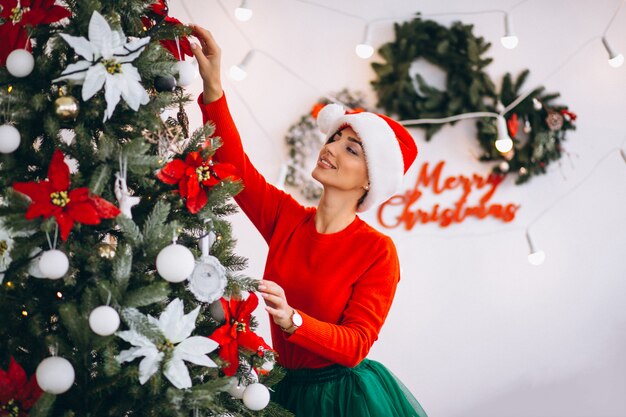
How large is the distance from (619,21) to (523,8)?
0.46 metres

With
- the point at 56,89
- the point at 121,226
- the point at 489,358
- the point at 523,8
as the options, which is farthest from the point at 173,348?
the point at 523,8

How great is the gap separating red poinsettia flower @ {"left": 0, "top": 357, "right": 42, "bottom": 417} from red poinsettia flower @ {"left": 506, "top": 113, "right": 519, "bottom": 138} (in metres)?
2.47

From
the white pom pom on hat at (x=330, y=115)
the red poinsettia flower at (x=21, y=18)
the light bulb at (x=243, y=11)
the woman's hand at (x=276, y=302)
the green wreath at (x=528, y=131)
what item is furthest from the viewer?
the green wreath at (x=528, y=131)

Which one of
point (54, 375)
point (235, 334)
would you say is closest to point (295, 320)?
point (235, 334)

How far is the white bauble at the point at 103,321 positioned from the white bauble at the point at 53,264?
8 cm

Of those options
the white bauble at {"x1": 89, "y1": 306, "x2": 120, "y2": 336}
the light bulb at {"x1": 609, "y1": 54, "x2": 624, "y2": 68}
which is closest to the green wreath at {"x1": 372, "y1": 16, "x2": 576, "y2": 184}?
the light bulb at {"x1": 609, "y1": 54, "x2": 624, "y2": 68}

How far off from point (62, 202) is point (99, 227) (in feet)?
0.37

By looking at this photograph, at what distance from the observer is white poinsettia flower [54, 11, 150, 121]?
1192mm

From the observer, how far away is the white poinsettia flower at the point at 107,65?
3.91 ft

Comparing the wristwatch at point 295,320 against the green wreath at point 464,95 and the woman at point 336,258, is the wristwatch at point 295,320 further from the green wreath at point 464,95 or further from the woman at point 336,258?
the green wreath at point 464,95

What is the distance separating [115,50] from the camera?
1.22 meters

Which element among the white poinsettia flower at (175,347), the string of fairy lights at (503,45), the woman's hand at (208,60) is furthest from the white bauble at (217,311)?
the string of fairy lights at (503,45)

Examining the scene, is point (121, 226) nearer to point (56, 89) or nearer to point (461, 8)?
point (56, 89)

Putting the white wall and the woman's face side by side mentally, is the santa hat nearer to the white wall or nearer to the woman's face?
the woman's face
